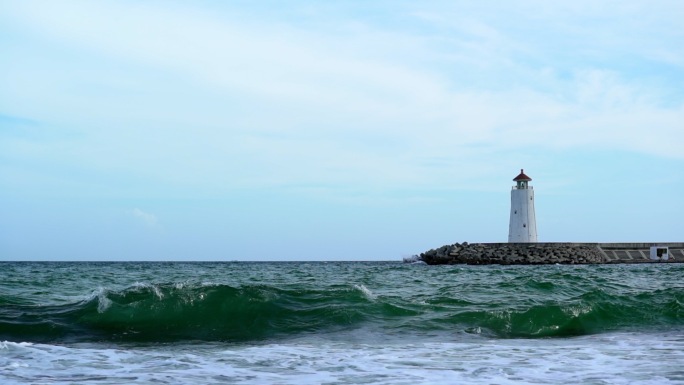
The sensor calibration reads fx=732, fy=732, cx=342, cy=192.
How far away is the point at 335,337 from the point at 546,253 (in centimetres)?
4901

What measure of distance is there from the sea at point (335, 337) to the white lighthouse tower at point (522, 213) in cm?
4112

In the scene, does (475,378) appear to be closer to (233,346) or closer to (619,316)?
(233,346)

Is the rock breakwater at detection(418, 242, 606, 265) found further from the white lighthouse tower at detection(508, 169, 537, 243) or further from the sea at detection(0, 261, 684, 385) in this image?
the sea at detection(0, 261, 684, 385)

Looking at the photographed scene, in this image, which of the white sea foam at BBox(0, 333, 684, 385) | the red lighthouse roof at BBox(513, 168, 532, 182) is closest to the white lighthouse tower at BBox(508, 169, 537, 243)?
the red lighthouse roof at BBox(513, 168, 532, 182)

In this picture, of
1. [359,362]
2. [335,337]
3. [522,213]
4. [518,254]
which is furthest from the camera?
[522,213]

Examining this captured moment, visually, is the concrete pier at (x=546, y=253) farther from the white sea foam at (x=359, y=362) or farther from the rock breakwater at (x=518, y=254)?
the white sea foam at (x=359, y=362)

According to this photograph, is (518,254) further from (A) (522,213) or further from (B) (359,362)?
(B) (359,362)

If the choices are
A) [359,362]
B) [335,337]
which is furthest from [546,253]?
[359,362]

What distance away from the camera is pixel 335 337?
9875 mm

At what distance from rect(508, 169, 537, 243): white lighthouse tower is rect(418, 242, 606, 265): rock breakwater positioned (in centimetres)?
99

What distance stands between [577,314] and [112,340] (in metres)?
7.01

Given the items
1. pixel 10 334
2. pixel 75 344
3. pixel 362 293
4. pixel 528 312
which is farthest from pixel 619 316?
pixel 10 334

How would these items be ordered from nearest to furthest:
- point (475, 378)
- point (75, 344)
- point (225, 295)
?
point (475, 378) < point (75, 344) < point (225, 295)

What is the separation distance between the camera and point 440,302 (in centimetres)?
1285
